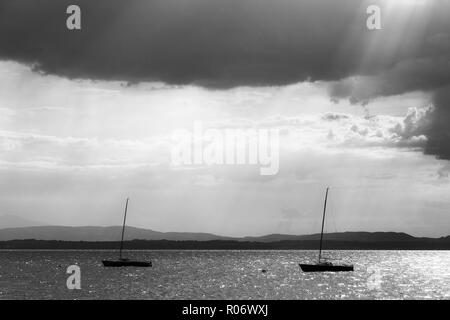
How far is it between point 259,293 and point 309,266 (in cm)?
3904

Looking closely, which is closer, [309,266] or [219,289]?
[219,289]

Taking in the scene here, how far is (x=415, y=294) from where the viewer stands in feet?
329
